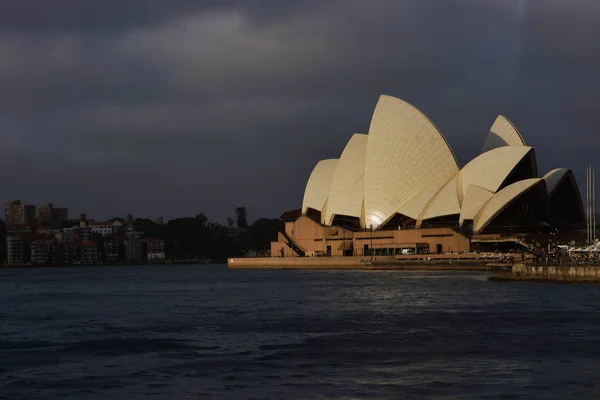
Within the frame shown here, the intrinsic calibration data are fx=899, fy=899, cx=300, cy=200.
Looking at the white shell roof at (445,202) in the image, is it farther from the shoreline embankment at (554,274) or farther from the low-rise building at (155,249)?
the low-rise building at (155,249)

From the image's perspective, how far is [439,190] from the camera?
3260 inches

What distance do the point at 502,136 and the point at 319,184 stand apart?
2614cm

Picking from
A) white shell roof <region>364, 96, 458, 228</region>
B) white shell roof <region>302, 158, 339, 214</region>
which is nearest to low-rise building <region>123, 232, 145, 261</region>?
white shell roof <region>302, 158, 339, 214</region>

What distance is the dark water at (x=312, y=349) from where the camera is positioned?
58.4 ft

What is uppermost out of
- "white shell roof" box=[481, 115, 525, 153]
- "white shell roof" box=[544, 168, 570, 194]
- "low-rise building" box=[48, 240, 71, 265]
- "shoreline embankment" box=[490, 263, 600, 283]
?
"white shell roof" box=[481, 115, 525, 153]

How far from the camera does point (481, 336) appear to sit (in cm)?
2542

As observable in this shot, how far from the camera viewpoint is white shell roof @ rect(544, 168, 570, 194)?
8031 centimetres

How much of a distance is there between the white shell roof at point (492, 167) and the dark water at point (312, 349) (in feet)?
122

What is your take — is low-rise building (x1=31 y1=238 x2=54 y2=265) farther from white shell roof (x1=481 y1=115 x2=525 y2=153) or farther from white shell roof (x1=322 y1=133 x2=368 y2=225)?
white shell roof (x1=481 y1=115 x2=525 y2=153)

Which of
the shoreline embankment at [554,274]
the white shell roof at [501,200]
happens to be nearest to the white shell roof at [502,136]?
the white shell roof at [501,200]

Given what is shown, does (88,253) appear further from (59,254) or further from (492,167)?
(492,167)

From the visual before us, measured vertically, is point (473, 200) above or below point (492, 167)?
below

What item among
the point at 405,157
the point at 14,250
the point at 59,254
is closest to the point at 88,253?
the point at 59,254

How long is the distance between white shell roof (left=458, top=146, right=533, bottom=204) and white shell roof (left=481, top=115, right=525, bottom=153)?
4869mm
